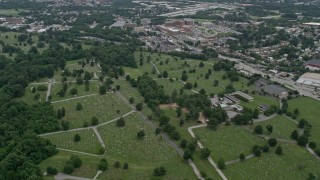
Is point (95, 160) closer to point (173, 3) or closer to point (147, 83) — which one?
point (147, 83)

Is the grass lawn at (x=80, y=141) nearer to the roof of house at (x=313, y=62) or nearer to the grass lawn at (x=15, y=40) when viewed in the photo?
the grass lawn at (x=15, y=40)

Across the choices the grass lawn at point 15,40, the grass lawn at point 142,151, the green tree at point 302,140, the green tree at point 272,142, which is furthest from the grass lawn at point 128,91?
the grass lawn at point 15,40

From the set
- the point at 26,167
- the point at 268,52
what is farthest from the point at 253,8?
the point at 26,167

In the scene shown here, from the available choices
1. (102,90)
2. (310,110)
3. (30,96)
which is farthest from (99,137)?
(310,110)

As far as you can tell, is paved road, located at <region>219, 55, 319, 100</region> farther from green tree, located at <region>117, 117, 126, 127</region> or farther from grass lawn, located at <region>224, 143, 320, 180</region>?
green tree, located at <region>117, 117, 126, 127</region>

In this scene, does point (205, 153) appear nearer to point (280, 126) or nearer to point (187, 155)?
point (187, 155)

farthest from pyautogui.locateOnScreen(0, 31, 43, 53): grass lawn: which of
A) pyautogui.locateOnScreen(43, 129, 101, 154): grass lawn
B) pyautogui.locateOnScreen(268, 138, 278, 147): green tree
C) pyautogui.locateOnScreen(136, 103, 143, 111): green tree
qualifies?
pyautogui.locateOnScreen(268, 138, 278, 147): green tree
